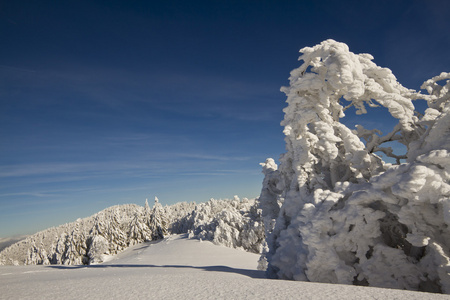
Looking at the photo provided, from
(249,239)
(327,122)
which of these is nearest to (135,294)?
(327,122)

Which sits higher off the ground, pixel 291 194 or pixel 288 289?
pixel 291 194

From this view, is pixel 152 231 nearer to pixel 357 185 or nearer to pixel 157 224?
pixel 157 224

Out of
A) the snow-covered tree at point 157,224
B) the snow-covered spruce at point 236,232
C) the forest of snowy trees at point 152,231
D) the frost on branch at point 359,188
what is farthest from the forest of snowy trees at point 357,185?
the snow-covered tree at point 157,224

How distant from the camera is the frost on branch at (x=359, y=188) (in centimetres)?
623

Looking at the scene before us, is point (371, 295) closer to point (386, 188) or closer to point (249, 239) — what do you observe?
point (386, 188)

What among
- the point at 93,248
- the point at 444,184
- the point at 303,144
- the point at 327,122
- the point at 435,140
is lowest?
the point at 93,248

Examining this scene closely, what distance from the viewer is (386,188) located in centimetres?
692

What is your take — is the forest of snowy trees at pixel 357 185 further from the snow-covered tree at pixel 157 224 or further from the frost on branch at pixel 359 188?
the snow-covered tree at pixel 157 224

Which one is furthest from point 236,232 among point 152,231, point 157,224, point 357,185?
point 357,185

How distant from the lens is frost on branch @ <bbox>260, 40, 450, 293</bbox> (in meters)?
6.23

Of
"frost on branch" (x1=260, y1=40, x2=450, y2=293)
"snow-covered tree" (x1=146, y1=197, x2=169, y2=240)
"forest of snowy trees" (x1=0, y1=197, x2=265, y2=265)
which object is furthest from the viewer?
"snow-covered tree" (x1=146, y1=197, x2=169, y2=240)

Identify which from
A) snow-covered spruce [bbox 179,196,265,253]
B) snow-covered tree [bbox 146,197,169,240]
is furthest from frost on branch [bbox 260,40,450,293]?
snow-covered tree [bbox 146,197,169,240]

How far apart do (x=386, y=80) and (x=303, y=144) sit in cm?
430

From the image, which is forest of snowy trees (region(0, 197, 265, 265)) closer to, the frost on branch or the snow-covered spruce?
the snow-covered spruce
